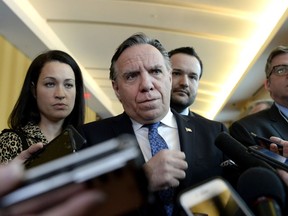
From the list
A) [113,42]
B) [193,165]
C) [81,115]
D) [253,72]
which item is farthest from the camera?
[253,72]

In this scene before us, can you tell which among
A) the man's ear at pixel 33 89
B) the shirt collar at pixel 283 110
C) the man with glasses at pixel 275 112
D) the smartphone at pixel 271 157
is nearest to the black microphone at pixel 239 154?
the smartphone at pixel 271 157

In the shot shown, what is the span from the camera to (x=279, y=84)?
234cm

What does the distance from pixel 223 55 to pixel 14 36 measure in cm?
362

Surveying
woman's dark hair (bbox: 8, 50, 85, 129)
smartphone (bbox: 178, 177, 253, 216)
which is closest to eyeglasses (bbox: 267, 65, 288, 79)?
woman's dark hair (bbox: 8, 50, 85, 129)

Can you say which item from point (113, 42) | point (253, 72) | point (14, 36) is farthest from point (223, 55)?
point (14, 36)

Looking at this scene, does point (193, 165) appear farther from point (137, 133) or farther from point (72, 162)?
point (72, 162)

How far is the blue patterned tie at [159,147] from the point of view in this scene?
1236 mm

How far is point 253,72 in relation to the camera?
7293 millimetres

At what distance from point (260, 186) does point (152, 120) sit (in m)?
0.88

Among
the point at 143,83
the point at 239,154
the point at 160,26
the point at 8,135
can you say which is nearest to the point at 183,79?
the point at 143,83

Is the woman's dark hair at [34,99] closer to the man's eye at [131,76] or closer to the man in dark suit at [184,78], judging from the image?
the man's eye at [131,76]

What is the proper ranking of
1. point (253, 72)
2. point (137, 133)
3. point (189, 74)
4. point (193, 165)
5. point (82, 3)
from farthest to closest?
point (253, 72)
point (82, 3)
point (189, 74)
point (137, 133)
point (193, 165)

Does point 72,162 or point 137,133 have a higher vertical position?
point 72,162

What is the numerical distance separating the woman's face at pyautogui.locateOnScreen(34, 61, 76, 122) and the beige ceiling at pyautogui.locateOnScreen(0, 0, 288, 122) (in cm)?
321
